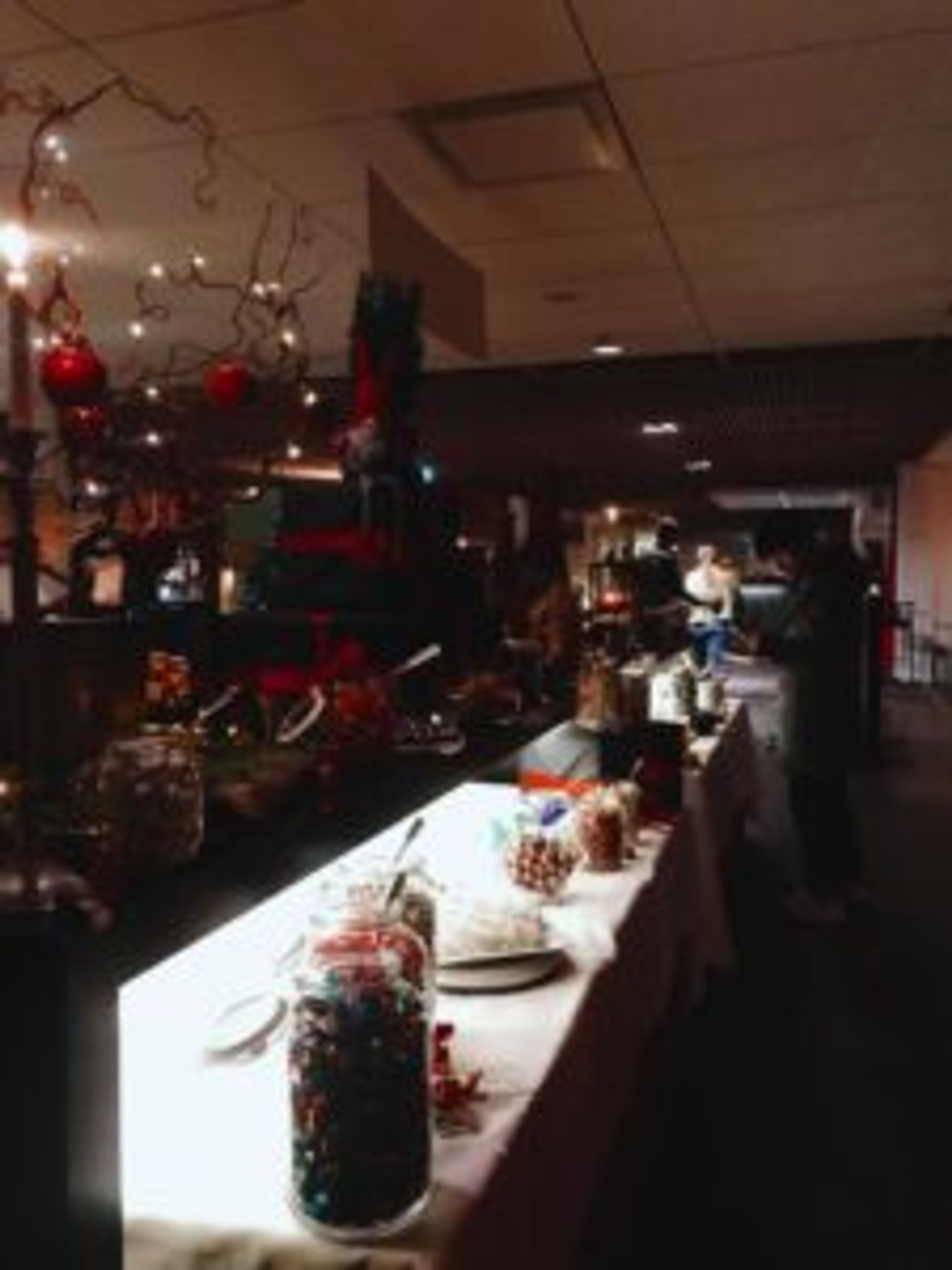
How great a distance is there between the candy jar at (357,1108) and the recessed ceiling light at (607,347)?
5.45 meters

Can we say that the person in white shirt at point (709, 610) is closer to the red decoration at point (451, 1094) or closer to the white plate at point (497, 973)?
the white plate at point (497, 973)

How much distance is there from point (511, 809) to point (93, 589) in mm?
1023

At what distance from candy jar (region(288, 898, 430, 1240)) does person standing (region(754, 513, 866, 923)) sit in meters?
3.82

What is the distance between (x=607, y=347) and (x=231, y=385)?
3.78 meters

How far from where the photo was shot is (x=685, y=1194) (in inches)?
105

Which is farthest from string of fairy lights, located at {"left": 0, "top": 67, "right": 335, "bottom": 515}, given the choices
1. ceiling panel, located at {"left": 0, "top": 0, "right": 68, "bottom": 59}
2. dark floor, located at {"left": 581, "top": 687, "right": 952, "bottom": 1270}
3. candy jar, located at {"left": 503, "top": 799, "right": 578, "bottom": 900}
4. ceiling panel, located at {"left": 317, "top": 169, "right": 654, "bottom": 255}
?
dark floor, located at {"left": 581, "top": 687, "right": 952, "bottom": 1270}

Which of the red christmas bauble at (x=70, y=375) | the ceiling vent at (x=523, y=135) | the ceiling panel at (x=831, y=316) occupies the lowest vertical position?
the red christmas bauble at (x=70, y=375)

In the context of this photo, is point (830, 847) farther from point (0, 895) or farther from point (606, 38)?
point (0, 895)

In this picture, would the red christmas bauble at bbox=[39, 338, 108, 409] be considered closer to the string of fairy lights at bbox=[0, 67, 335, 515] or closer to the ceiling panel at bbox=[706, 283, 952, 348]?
the string of fairy lights at bbox=[0, 67, 335, 515]

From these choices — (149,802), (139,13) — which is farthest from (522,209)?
(149,802)

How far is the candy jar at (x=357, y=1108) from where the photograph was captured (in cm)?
116

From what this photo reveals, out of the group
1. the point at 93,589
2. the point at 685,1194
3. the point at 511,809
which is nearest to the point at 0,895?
the point at 93,589

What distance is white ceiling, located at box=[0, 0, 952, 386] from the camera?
261cm

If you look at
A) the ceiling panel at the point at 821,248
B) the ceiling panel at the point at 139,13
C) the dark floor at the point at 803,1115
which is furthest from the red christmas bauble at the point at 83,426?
the ceiling panel at the point at 821,248
